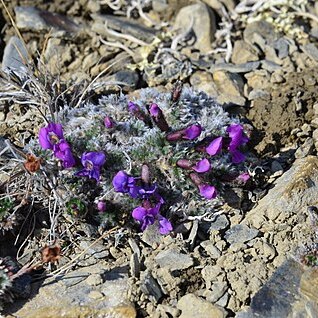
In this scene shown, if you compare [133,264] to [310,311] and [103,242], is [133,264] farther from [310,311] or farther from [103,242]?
[310,311]

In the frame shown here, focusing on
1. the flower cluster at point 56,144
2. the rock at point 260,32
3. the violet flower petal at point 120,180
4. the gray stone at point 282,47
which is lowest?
the gray stone at point 282,47

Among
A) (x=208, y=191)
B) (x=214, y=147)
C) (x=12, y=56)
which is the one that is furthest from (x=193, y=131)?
(x=12, y=56)

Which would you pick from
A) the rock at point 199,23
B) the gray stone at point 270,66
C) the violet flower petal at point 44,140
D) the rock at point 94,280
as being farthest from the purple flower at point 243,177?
the rock at point 199,23

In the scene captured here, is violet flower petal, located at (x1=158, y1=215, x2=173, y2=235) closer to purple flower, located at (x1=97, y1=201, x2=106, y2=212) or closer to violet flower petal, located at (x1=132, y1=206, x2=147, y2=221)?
violet flower petal, located at (x1=132, y1=206, x2=147, y2=221)

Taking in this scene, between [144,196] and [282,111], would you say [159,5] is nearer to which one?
[282,111]

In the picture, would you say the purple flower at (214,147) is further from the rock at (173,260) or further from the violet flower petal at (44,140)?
the violet flower petal at (44,140)
